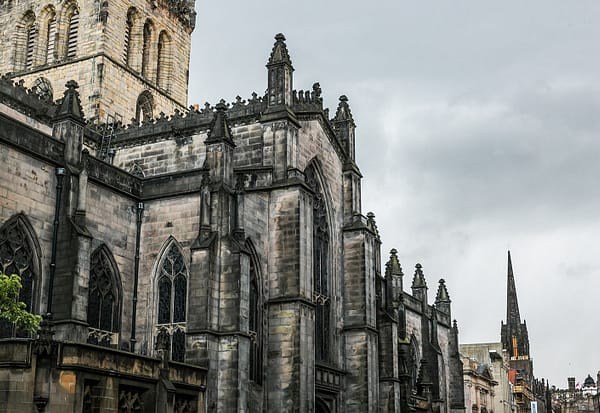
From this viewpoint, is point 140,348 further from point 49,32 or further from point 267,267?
point 49,32

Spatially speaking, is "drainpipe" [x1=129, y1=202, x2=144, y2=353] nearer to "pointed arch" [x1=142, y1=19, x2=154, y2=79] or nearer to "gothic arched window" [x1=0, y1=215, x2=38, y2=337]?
"gothic arched window" [x1=0, y1=215, x2=38, y2=337]

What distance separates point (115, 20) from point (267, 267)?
1935 cm

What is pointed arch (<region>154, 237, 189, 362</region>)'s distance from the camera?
29.3 metres

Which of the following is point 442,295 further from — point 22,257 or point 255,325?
point 22,257

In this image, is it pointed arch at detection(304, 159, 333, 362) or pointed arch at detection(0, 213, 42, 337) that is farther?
pointed arch at detection(304, 159, 333, 362)

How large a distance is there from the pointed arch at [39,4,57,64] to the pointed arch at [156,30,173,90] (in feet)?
19.3

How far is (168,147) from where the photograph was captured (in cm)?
3597

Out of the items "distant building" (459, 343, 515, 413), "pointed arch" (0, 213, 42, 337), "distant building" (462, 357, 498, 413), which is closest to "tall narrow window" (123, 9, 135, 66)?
"pointed arch" (0, 213, 42, 337)

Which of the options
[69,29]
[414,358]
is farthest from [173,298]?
[414,358]

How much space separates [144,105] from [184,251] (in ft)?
58.7

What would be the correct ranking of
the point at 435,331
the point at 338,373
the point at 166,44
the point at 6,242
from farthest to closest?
the point at 435,331 < the point at 166,44 < the point at 338,373 < the point at 6,242

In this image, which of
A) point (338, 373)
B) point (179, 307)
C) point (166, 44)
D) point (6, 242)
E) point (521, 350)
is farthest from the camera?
point (521, 350)

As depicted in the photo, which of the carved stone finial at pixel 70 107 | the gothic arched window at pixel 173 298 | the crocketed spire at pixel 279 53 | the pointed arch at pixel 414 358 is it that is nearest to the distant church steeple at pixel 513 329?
the pointed arch at pixel 414 358

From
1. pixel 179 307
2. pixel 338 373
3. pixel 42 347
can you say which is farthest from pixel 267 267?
pixel 42 347
